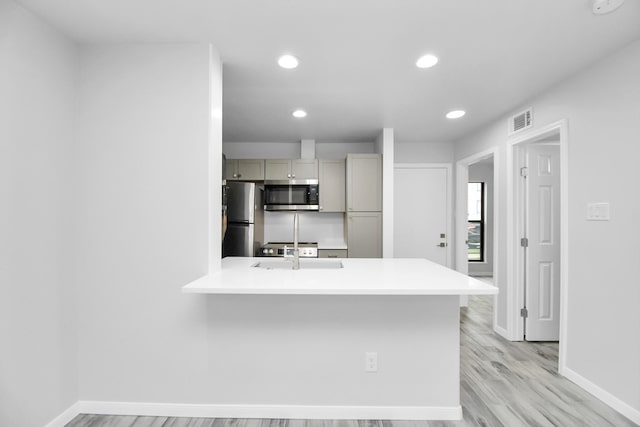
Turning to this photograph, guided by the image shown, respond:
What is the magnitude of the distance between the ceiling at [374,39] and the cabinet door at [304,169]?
4.21 ft

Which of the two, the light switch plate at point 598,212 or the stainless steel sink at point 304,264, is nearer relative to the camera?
the light switch plate at point 598,212

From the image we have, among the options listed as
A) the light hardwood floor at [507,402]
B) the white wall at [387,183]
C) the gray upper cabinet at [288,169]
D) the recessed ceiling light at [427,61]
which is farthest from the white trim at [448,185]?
the recessed ceiling light at [427,61]

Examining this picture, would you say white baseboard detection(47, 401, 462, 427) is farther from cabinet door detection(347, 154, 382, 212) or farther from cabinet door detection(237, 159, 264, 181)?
cabinet door detection(237, 159, 264, 181)

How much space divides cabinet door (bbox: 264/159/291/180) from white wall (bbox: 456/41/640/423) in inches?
116

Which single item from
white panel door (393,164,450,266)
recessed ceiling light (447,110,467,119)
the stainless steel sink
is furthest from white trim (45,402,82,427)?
recessed ceiling light (447,110,467,119)

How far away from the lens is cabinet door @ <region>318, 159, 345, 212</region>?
4309 millimetres

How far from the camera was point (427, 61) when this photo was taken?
223 centimetres

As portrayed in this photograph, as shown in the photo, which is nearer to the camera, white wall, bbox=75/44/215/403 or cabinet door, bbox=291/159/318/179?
white wall, bbox=75/44/215/403

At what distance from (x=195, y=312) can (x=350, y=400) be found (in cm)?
111

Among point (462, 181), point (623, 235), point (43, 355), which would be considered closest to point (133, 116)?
point (43, 355)

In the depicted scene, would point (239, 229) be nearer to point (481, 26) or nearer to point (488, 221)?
point (481, 26)

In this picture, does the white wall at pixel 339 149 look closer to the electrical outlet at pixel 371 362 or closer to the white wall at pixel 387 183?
the white wall at pixel 387 183

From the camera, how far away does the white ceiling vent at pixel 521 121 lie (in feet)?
9.80

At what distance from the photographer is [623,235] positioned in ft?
6.75
